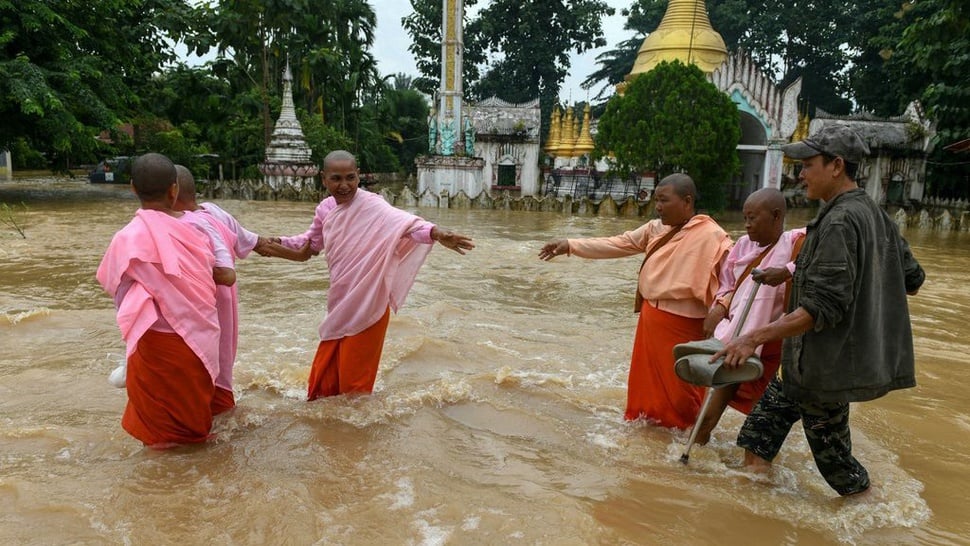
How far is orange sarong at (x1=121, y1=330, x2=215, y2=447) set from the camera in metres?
3.39

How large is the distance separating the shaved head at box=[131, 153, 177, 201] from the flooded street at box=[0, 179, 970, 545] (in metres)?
1.32

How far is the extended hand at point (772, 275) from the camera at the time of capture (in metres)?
3.14

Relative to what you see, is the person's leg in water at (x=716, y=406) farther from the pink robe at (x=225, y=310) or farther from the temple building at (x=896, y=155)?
the temple building at (x=896, y=155)

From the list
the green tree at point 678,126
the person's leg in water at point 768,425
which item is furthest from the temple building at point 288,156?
the person's leg in water at point 768,425

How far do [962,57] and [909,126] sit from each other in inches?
399

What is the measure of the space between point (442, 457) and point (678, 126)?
16.6 meters

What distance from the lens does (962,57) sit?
16344mm

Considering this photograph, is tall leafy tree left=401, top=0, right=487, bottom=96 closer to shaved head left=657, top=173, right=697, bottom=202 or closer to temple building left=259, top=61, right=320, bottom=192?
temple building left=259, top=61, right=320, bottom=192

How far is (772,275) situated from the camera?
10.3ft

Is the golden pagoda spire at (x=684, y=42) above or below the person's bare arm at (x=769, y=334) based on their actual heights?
above

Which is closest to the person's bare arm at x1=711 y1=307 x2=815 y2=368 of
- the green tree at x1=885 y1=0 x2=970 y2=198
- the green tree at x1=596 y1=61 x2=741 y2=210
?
the green tree at x1=885 y1=0 x2=970 y2=198

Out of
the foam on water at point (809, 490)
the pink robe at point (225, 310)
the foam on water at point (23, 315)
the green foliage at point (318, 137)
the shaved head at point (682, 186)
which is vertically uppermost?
the green foliage at point (318, 137)

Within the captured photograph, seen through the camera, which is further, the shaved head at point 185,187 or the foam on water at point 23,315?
the foam on water at point 23,315

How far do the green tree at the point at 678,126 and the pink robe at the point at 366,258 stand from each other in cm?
1561
